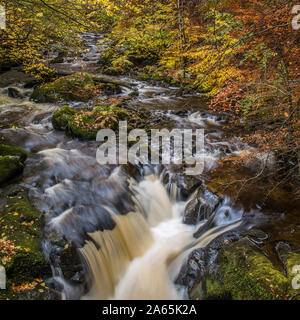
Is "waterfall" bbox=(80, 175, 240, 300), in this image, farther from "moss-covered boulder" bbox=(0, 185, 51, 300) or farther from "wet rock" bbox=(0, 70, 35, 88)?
"wet rock" bbox=(0, 70, 35, 88)

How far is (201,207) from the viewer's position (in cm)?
515

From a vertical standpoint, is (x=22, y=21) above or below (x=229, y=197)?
above

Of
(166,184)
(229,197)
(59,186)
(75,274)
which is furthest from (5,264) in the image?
(229,197)

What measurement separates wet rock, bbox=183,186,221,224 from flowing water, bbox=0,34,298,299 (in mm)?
130

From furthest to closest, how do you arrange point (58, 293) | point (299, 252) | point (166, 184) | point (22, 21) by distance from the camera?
point (22, 21), point (166, 184), point (299, 252), point (58, 293)

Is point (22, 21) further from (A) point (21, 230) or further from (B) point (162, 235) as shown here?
(B) point (162, 235)

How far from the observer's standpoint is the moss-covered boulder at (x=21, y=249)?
10.0 ft

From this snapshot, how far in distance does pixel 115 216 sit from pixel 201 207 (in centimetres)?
209

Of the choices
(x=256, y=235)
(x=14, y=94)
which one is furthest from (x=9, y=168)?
(x=14, y=94)

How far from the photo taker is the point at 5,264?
10.0ft

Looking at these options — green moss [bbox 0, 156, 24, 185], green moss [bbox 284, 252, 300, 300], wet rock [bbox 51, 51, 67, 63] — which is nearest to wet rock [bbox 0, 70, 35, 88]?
wet rock [bbox 51, 51, 67, 63]

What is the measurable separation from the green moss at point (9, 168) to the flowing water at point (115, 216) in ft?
0.80

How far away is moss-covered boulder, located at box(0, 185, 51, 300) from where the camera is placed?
3049mm

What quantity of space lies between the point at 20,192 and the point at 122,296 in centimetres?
307
